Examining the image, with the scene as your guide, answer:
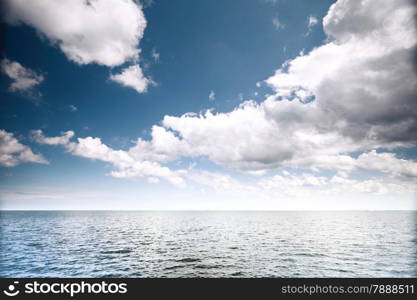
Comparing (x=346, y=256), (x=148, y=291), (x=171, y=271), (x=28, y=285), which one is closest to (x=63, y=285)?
(x=28, y=285)

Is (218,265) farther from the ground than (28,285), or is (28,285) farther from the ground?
(28,285)

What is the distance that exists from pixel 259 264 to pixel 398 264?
1728 centimetres

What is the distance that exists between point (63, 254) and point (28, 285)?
26.8 metres

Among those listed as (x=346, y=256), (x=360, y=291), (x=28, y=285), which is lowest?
(x=346, y=256)

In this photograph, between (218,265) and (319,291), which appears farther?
(218,265)

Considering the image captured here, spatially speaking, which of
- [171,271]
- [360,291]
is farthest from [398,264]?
[171,271]

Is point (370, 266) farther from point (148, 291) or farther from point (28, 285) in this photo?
point (28, 285)

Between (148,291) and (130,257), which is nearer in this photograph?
(148,291)

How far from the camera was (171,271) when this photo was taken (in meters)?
22.6

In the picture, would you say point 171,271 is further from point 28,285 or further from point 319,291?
point 319,291

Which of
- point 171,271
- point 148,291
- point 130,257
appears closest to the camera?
point 148,291

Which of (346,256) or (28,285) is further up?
(28,285)

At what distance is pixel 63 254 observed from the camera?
3045cm

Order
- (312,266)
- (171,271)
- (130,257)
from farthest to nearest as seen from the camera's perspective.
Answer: (130,257)
(312,266)
(171,271)
